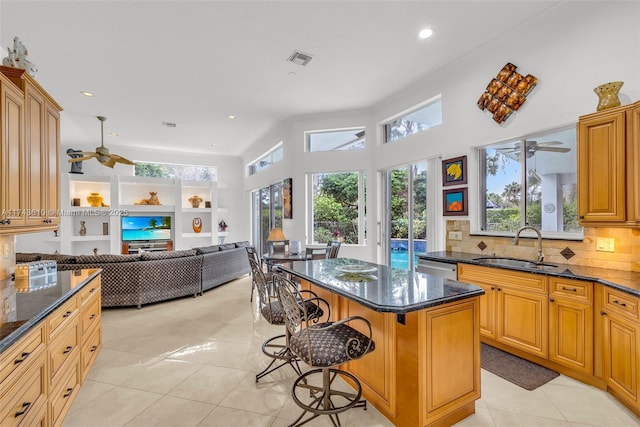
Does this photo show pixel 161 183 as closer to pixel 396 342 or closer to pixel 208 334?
pixel 208 334

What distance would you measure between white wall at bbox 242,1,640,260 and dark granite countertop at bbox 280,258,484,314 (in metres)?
2.04

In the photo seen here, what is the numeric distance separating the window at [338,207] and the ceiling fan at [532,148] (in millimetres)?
2549

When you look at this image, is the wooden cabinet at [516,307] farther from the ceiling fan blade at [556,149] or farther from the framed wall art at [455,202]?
the ceiling fan blade at [556,149]

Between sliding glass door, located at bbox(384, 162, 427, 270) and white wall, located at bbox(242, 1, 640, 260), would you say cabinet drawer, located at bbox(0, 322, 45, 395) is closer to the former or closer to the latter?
white wall, located at bbox(242, 1, 640, 260)

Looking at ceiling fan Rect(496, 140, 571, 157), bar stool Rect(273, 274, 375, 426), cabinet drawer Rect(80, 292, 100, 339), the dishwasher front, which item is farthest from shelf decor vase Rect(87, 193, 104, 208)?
ceiling fan Rect(496, 140, 571, 157)

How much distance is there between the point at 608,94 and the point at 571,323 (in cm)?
190

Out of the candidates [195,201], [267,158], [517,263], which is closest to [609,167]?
[517,263]

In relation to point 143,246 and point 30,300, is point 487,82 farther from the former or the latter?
point 143,246

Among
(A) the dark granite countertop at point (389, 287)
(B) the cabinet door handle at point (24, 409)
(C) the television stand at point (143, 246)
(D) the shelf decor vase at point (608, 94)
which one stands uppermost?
(D) the shelf decor vase at point (608, 94)

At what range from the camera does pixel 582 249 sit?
280 cm

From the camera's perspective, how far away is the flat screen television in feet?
25.1

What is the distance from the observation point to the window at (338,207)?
5.69 m

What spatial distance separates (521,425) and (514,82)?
321cm

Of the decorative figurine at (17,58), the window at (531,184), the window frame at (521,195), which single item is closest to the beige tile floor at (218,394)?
the window frame at (521,195)
